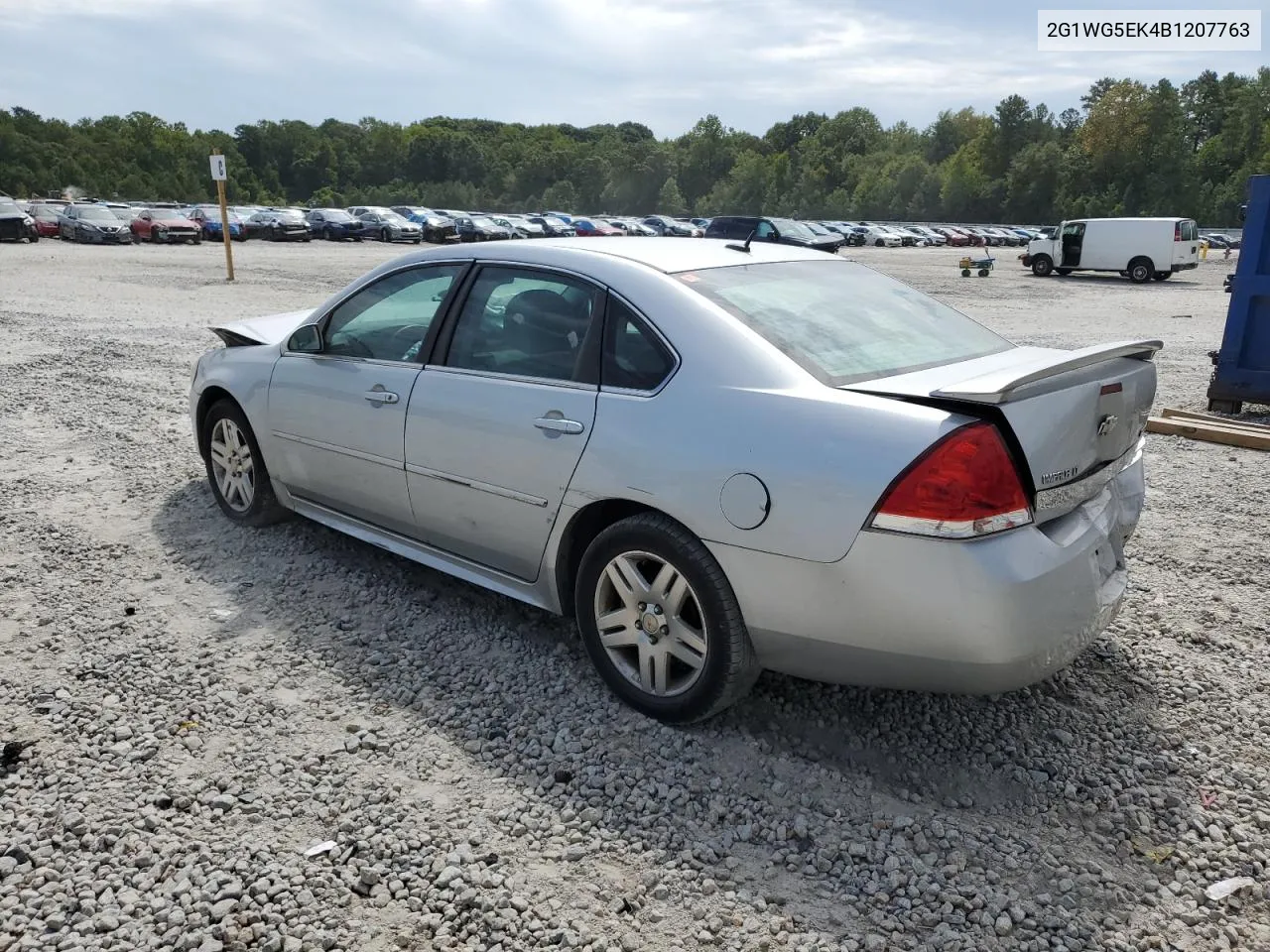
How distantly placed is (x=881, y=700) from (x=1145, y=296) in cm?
2483

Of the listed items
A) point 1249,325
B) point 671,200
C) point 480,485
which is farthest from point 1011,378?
point 671,200

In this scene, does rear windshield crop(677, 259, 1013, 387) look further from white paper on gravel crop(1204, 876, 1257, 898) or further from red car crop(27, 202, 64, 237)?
red car crop(27, 202, 64, 237)

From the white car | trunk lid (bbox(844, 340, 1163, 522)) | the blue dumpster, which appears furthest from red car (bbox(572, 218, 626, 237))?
trunk lid (bbox(844, 340, 1163, 522))

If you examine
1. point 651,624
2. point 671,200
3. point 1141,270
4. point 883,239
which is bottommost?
point 883,239

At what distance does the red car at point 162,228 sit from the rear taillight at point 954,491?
138 ft

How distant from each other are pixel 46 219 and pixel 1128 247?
129 feet

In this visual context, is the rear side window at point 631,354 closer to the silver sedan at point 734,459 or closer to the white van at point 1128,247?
the silver sedan at point 734,459

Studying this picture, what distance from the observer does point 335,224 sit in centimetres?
4694

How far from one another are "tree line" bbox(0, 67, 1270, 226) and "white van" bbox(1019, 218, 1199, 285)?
59577mm

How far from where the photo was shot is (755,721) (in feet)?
11.0

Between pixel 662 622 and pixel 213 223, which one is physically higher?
pixel 213 223

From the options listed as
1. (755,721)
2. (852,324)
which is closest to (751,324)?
(852,324)

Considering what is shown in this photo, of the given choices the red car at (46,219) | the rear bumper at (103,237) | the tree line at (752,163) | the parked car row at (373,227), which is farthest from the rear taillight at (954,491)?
the tree line at (752,163)

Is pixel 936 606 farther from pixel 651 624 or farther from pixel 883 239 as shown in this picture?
pixel 883 239
